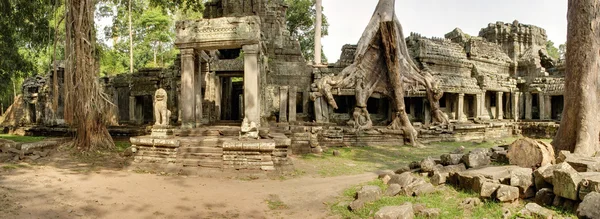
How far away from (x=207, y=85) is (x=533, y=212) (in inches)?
537

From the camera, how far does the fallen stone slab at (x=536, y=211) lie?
3.76 m

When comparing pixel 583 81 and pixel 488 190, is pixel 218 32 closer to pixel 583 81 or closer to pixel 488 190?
pixel 488 190

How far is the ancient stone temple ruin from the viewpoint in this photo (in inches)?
353

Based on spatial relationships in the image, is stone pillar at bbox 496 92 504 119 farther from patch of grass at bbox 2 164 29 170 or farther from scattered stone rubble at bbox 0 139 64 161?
patch of grass at bbox 2 164 29 170

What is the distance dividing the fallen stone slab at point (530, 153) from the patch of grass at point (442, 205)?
1.52 metres

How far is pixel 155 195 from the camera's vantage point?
5598 millimetres

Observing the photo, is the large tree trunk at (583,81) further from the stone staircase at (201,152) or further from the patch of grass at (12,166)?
the patch of grass at (12,166)

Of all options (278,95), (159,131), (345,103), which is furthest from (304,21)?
(159,131)

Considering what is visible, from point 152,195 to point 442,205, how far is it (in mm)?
4649

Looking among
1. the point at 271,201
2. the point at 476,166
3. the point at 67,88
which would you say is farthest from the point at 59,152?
the point at 476,166

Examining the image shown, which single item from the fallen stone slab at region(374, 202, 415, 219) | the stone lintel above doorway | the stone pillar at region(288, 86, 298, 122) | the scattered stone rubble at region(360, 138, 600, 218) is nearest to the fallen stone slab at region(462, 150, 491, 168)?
the scattered stone rubble at region(360, 138, 600, 218)

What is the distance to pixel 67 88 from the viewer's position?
32.8 ft

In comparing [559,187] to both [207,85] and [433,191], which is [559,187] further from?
[207,85]

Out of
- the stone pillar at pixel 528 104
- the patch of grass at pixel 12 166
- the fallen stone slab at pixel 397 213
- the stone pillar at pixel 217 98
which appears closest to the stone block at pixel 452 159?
the fallen stone slab at pixel 397 213
